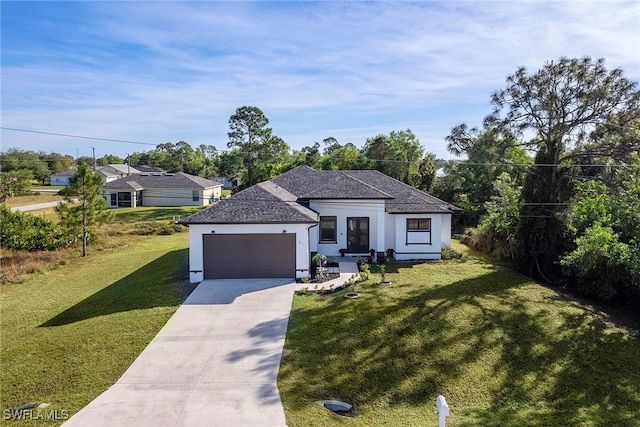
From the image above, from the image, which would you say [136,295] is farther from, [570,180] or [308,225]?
[570,180]

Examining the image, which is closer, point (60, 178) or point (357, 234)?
point (357, 234)

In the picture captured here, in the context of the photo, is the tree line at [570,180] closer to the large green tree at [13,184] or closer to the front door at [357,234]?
the front door at [357,234]

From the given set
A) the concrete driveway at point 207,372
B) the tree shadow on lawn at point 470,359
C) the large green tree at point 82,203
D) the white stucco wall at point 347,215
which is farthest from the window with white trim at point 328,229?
the large green tree at point 82,203

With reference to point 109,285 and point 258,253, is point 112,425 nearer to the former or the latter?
point 258,253

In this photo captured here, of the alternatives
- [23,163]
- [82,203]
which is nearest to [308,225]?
[82,203]

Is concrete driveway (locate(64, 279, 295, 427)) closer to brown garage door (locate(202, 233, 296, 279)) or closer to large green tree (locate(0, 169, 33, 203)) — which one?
brown garage door (locate(202, 233, 296, 279))

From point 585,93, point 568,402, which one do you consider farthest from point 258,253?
point 585,93

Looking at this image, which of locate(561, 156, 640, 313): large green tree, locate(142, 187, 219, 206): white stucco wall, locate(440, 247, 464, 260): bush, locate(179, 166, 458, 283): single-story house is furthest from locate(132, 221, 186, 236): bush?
locate(561, 156, 640, 313): large green tree
